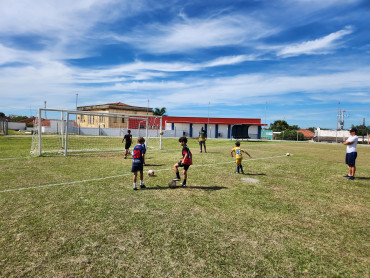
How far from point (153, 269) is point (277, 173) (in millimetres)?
8582

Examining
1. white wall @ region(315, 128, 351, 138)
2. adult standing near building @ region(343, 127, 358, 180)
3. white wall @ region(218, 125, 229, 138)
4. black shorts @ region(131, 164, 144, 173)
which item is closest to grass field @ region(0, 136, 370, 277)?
black shorts @ region(131, 164, 144, 173)

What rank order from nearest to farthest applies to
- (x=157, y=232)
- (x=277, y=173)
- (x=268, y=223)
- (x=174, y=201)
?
A: (x=157, y=232)
(x=268, y=223)
(x=174, y=201)
(x=277, y=173)

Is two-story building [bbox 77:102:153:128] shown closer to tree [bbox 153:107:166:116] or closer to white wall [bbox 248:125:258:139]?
tree [bbox 153:107:166:116]

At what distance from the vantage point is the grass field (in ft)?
11.2

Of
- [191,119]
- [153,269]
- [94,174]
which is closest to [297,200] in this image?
[153,269]

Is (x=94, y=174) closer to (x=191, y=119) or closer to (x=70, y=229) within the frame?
(x=70, y=229)

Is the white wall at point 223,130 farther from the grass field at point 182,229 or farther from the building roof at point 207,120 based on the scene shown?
the grass field at point 182,229

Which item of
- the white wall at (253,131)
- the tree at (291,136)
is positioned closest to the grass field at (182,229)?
the tree at (291,136)

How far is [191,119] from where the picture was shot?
55.3 m

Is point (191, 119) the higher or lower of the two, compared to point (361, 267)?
higher

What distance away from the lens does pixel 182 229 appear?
15.1ft

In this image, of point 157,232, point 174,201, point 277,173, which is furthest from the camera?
point 277,173

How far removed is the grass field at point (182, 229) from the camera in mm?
3406

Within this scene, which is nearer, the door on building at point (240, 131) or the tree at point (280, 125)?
the door on building at point (240, 131)
